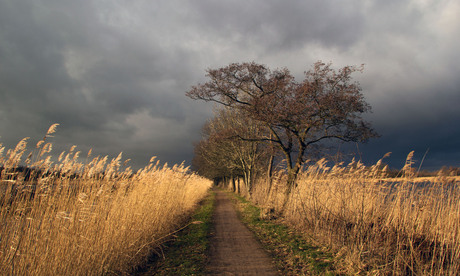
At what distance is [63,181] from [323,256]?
5.35 meters

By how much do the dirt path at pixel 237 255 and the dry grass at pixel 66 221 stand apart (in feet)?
5.30

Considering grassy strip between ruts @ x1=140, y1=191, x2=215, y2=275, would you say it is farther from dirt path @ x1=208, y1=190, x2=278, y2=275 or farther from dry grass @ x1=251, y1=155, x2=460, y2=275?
dry grass @ x1=251, y1=155, x2=460, y2=275

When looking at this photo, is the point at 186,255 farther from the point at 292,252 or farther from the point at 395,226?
the point at 395,226

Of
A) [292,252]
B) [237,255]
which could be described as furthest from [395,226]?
[237,255]

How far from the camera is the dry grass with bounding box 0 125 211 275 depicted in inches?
126

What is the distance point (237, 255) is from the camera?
5.95 m

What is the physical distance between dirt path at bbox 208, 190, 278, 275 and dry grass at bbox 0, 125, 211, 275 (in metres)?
1.61

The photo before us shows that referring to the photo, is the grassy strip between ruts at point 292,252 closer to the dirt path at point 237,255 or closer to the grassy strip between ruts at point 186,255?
the dirt path at point 237,255

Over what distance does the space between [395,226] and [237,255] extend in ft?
11.1

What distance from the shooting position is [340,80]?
1195cm

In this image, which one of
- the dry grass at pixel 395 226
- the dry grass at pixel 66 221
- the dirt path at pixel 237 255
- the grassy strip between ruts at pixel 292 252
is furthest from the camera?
the dirt path at pixel 237 255

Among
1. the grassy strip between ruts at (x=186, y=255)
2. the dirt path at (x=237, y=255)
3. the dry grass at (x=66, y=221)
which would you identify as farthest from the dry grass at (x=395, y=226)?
the dry grass at (x=66, y=221)

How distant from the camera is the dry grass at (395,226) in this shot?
4.24 metres

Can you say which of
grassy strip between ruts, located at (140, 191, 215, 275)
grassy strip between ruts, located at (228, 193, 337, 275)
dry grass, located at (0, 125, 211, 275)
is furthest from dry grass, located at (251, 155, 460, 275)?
dry grass, located at (0, 125, 211, 275)
